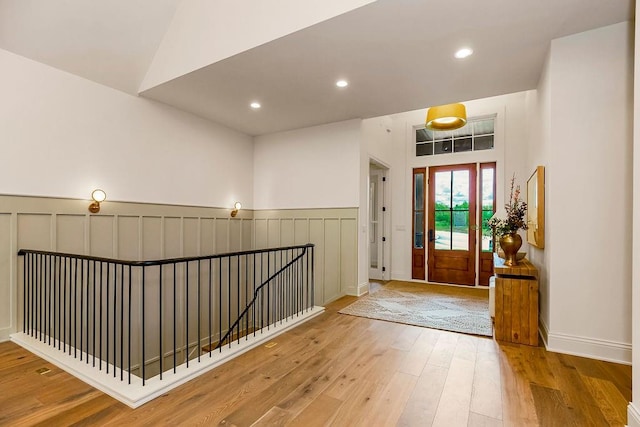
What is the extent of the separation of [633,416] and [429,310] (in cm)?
274

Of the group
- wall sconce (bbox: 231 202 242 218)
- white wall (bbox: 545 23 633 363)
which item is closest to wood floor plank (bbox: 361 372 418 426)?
white wall (bbox: 545 23 633 363)

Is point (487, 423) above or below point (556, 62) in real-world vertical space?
below

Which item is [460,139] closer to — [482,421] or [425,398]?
[425,398]

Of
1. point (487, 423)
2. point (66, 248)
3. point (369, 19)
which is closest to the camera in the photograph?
point (487, 423)

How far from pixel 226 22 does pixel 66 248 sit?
10.3ft

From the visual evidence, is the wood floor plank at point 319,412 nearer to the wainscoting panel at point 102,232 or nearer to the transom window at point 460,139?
the wainscoting panel at point 102,232

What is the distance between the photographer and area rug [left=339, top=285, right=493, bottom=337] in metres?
3.90

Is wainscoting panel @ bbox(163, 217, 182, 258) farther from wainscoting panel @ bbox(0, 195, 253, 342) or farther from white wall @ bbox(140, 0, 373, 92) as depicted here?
white wall @ bbox(140, 0, 373, 92)

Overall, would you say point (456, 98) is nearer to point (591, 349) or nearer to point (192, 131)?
point (591, 349)

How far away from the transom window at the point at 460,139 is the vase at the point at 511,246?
3080mm

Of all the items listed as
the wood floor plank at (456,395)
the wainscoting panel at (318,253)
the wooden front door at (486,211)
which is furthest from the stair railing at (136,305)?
the wooden front door at (486,211)

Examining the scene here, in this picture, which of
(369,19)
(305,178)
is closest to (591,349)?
(369,19)

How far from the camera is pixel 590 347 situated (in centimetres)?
288

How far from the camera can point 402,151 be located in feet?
22.5
